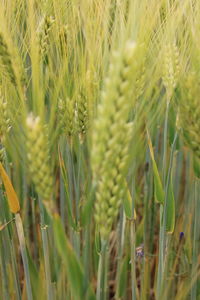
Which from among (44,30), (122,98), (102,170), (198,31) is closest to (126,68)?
(122,98)

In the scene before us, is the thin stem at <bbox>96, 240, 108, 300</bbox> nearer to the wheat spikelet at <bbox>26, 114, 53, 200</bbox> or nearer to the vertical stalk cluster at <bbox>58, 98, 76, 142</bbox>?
the wheat spikelet at <bbox>26, 114, 53, 200</bbox>

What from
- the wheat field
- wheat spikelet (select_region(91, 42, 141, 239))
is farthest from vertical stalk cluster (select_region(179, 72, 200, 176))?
wheat spikelet (select_region(91, 42, 141, 239))

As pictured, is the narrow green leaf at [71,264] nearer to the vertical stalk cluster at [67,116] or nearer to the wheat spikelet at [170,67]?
the vertical stalk cluster at [67,116]

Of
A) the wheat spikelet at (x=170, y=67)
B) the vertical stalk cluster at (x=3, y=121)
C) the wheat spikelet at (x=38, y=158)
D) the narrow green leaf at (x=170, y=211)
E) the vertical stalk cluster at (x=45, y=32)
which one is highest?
the vertical stalk cluster at (x=45, y=32)

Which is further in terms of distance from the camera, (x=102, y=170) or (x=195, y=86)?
(x=195, y=86)

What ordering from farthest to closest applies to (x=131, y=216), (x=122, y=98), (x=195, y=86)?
(x=131, y=216)
(x=195, y=86)
(x=122, y=98)

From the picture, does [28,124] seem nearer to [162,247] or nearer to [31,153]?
[31,153]

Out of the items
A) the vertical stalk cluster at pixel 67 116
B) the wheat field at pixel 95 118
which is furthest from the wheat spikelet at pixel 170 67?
the vertical stalk cluster at pixel 67 116
